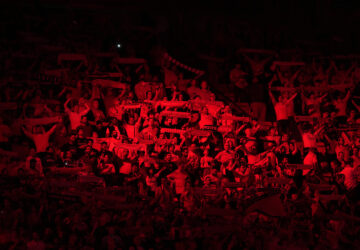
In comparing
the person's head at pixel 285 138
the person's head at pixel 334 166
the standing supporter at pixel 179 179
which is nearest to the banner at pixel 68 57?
the standing supporter at pixel 179 179

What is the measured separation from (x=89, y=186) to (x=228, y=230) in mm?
3472

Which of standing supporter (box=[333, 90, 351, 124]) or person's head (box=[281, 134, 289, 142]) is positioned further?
standing supporter (box=[333, 90, 351, 124])

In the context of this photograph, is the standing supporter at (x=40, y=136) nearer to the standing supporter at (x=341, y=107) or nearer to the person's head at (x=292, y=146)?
the person's head at (x=292, y=146)

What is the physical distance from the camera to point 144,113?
17984mm

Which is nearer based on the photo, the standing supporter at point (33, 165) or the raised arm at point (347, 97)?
the standing supporter at point (33, 165)

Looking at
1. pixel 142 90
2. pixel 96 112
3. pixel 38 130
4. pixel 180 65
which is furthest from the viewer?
pixel 180 65

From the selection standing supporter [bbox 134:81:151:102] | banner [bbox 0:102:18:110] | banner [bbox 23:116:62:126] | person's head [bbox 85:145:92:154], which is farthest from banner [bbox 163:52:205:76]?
banner [bbox 0:102:18:110]

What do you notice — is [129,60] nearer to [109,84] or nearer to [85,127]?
[109,84]

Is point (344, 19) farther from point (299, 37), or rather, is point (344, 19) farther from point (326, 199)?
point (326, 199)

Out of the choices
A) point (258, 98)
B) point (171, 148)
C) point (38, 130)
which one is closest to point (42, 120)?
point (38, 130)

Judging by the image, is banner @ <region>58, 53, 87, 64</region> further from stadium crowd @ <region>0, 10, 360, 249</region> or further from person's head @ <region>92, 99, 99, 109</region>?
person's head @ <region>92, 99, 99, 109</region>

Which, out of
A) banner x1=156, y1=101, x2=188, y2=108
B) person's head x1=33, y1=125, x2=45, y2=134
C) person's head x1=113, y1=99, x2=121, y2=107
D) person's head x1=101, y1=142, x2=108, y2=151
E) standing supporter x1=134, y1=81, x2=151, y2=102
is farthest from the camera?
standing supporter x1=134, y1=81, x2=151, y2=102

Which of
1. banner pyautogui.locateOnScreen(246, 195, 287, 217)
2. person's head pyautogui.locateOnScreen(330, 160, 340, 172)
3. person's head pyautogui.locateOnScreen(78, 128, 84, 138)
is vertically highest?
person's head pyautogui.locateOnScreen(78, 128, 84, 138)

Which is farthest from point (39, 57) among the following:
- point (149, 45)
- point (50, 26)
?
point (149, 45)
